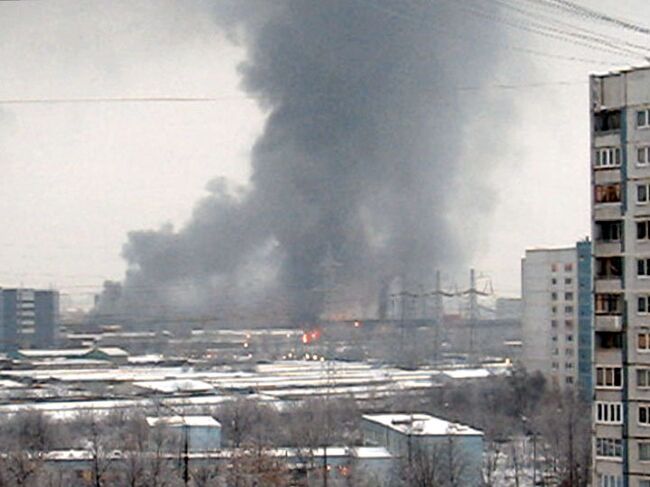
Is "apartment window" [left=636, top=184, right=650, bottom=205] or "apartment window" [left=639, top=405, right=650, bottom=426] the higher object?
"apartment window" [left=636, top=184, right=650, bottom=205]

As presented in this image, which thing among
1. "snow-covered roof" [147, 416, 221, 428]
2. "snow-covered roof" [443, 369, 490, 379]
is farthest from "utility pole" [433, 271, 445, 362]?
"snow-covered roof" [147, 416, 221, 428]

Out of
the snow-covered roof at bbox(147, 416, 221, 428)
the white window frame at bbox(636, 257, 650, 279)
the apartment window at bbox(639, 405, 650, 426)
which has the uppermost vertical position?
the white window frame at bbox(636, 257, 650, 279)

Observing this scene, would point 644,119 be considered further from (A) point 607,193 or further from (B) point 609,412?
(B) point 609,412

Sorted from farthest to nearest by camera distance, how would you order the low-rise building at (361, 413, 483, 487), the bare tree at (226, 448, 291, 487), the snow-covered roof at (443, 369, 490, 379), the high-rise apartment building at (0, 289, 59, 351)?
1. the snow-covered roof at (443, 369, 490, 379)
2. the high-rise apartment building at (0, 289, 59, 351)
3. the low-rise building at (361, 413, 483, 487)
4. the bare tree at (226, 448, 291, 487)

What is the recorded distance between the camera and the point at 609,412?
4.15 metres

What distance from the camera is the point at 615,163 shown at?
417cm

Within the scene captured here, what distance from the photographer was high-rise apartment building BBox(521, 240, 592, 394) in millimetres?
13312

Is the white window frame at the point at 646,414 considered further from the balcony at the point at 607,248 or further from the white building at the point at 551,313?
the white building at the point at 551,313

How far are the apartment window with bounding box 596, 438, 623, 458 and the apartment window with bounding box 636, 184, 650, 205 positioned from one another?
2.63 ft

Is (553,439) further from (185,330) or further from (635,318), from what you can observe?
(185,330)

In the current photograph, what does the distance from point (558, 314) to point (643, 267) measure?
9.88 metres

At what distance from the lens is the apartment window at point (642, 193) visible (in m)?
4.09

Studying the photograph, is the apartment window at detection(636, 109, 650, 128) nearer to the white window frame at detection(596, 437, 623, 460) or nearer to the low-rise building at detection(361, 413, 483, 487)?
the white window frame at detection(596, 437, 623, 460)

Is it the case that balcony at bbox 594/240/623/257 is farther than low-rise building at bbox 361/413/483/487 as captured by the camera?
No
